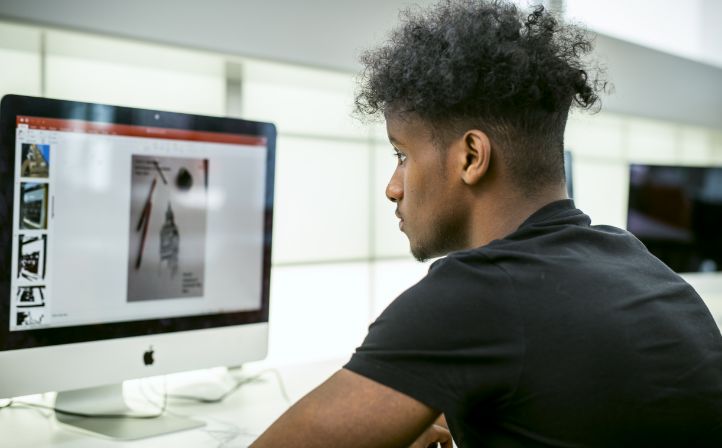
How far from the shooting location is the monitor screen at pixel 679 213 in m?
2.62

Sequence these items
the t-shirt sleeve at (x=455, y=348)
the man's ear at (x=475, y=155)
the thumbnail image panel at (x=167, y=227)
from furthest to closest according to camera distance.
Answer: the thumbnail image panel at (x=167, y=227) → the man's ear at (x=475, y=155) → the t-shirt sleeve at (x=455, y=348)

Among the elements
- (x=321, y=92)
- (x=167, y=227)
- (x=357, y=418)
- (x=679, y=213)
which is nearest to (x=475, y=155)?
(x=357, y=418)

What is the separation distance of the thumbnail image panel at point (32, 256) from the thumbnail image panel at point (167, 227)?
15 centimetres

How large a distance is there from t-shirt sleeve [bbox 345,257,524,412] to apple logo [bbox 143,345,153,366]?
2.12 feet

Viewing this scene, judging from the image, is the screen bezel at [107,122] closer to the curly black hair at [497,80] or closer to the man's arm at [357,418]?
the curly black hair at [497,80]

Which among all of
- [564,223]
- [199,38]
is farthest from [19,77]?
[564,223]

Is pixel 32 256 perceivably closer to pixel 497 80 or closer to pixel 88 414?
pixel 88 414

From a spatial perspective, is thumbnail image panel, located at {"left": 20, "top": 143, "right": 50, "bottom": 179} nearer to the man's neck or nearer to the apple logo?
the apple logo

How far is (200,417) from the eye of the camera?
126cm

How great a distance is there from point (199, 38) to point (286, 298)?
0.89m

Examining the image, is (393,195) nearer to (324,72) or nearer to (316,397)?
(316,397)

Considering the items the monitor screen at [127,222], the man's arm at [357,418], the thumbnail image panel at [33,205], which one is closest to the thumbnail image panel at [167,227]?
the monitor screen at [127,222]

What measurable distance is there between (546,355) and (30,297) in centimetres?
84

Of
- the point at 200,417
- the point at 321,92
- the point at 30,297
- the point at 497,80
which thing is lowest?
the point at 200,417
